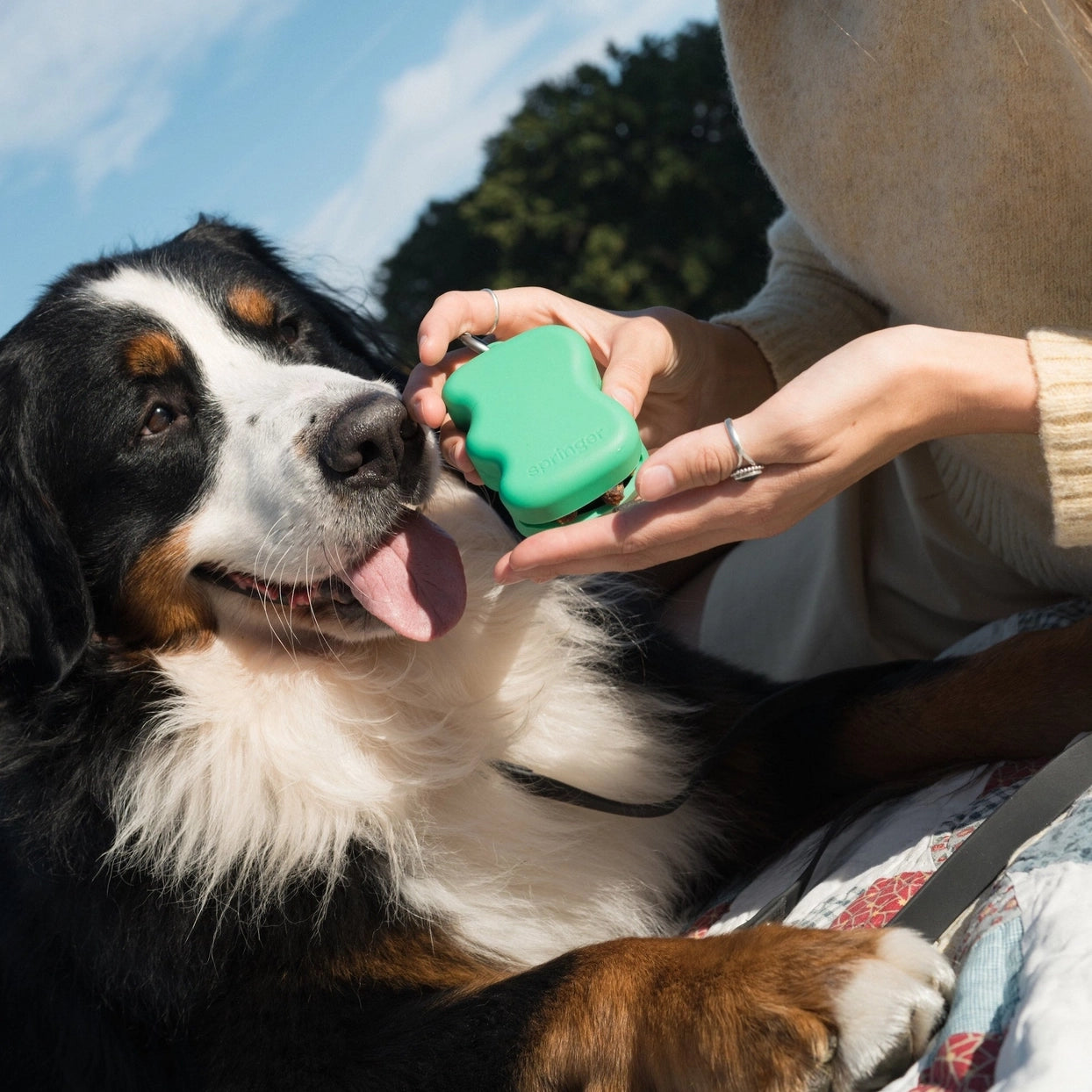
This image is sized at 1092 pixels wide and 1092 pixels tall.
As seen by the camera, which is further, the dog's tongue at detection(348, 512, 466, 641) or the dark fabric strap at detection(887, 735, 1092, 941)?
the dog's tongue at detection(348, 512, 466, 641)

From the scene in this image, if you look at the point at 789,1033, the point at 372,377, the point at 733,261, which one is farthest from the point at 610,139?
the point at 789,1033

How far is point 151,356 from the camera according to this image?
235cm

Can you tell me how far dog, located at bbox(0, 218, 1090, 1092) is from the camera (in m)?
1.96

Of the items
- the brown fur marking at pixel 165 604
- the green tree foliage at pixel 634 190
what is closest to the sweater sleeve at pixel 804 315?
the brown fur marking at pixel 165 604

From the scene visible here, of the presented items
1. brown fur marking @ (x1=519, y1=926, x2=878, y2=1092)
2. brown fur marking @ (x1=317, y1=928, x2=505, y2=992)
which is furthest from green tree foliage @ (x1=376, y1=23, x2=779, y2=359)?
brown fur marking @ (x1=519, y1=926, x2=878, y2=1092)

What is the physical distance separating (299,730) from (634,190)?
2454 centimetres

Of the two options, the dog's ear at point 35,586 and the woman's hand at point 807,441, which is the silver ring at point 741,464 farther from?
the dog's ear at point 35,586

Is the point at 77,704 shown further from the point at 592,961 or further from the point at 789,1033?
the point at 789,1033

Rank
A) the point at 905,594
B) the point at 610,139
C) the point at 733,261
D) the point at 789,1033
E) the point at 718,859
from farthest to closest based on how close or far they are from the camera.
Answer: the point at 610,139 < the point at 733,261 < the point at 905,594 < the point at 718,859 < the point at 789,1033

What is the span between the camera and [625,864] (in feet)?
7.26

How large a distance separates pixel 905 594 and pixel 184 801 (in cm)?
171

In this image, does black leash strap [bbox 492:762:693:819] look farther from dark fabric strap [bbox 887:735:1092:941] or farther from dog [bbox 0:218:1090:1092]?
dark fabric strap [bbox 887:735:1092:941]

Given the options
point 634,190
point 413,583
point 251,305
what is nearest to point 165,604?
point 413,583

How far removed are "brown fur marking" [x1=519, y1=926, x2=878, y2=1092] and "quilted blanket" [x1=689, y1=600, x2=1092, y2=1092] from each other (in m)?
0.13
